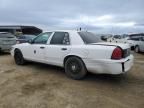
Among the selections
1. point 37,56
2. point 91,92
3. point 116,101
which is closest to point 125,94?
point 116,101

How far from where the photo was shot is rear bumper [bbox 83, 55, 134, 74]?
491 cm

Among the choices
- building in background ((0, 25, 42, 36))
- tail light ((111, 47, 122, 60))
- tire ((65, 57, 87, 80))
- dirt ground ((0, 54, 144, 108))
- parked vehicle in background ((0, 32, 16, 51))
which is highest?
building in background ((0, 25, 42, 36))

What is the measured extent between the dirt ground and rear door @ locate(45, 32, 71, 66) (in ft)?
1.76

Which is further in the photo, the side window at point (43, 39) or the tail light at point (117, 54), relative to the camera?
the side window at point (43, 39)

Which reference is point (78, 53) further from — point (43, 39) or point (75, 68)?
point (43, 39)

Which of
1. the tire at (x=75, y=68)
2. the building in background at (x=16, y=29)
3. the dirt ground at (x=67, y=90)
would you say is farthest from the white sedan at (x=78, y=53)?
the building in background at (x=16, y=29)

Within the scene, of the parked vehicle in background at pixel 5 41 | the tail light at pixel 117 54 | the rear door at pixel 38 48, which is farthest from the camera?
the parked vehicle in background at pixel 5 41

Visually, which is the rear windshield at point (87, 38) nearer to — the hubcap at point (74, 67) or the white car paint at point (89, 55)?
the white car paint at point (89, 55)

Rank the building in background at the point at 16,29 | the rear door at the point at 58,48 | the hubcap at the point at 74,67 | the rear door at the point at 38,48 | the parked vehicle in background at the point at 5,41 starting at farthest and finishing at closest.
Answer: the building in background at the point at 16,29 < the parked vehicle in background at the point at 5,41 < the rear door at the point at 38,48 < the rear door at the point at 58,48 < the hubcap at the point at 74,67

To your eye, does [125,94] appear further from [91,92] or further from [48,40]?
[48,40]

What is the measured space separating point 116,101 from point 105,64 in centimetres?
114

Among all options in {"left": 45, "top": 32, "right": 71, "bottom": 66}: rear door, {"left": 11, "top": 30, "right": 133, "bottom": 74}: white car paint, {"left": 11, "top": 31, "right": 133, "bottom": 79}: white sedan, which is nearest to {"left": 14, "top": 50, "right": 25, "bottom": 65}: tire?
{"left": 11, "top": 31, "right": 133, "bottom": 79}: white sedan

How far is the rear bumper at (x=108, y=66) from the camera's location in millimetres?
4910

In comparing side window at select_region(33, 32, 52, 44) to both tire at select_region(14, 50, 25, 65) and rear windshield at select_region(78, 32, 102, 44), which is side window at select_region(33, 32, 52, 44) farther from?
rear windshield at select_region(78, 32, 102, 44)
